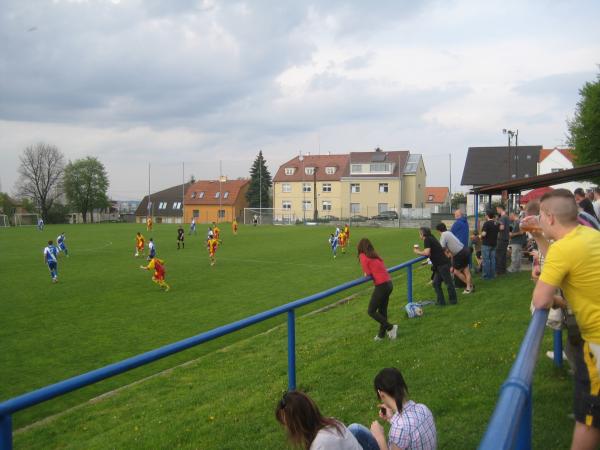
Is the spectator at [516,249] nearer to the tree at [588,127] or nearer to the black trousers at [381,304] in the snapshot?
the black trousers at [381,304]

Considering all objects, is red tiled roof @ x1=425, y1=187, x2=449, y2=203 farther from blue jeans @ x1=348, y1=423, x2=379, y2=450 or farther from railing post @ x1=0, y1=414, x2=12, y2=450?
railing post @ x1=0, y1=414, x2=12, y2=450

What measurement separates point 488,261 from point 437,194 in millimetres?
99939

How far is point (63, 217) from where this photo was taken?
86.4 metres

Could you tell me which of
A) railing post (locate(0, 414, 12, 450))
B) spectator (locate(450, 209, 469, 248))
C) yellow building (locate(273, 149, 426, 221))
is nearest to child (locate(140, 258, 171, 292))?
spectator (locate(450, 209, 469, 248))

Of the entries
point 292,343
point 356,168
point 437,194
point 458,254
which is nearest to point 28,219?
point 356,168

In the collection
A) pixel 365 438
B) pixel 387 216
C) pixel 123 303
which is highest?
pixel 387 216

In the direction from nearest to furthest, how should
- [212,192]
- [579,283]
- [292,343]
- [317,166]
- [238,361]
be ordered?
[579,283] → [292,343] → [238,361] → [317,166] → [212,192]

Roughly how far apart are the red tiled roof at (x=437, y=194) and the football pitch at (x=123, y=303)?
79.5 meters

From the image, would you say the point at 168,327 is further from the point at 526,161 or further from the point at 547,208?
the point at 526,161

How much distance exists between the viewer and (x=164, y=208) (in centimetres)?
9606

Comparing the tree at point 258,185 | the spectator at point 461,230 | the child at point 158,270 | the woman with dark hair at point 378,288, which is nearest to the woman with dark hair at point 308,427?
the woman with dark hair at point 378,288

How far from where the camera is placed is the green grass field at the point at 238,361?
17.5 feet

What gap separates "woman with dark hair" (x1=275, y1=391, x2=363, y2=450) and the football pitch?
5726 millimetres

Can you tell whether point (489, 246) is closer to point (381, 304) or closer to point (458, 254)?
point (458, 254)
